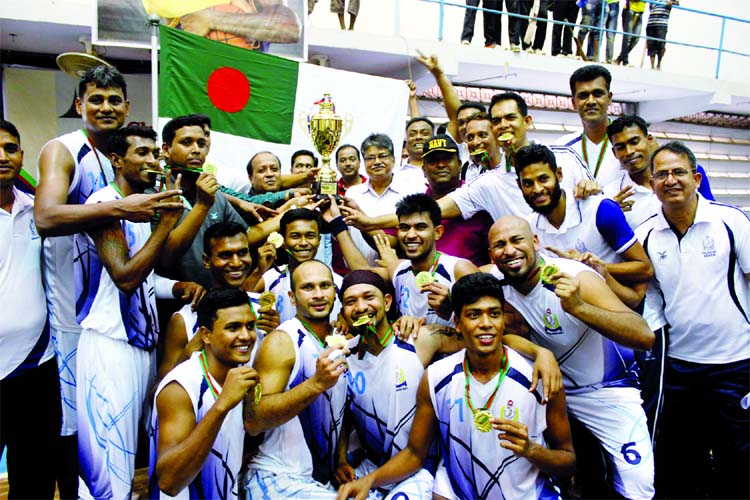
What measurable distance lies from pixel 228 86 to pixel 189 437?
15.5 feet

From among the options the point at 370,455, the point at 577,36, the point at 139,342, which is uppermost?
the point at 577,36

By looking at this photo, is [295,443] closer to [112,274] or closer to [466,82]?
[112,274]

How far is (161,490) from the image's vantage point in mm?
2793

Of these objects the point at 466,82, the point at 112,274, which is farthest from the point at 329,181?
the point at 466,82

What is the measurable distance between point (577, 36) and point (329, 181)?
1021 cm

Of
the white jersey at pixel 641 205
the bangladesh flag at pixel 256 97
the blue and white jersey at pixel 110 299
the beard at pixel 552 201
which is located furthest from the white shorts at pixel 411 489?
the bangladesh flag at pixel 256 97

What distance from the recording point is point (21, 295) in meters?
3.38

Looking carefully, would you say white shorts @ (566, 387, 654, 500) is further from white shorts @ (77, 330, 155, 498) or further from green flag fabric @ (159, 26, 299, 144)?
green flag fabric @ (159, 26, 299, 144)

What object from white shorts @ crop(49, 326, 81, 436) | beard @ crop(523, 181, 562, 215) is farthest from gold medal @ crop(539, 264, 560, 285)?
white shorts @ crop(49, 326, 81, 436)

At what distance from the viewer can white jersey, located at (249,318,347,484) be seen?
10.8 feet

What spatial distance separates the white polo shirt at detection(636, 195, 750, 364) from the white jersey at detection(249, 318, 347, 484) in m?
2.28

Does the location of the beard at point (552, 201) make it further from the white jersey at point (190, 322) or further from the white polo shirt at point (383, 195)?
the white jersey at point (190, 322)

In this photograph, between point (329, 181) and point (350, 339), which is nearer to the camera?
point (350, 339)

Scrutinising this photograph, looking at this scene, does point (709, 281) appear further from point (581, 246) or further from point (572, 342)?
point (572, 342)
